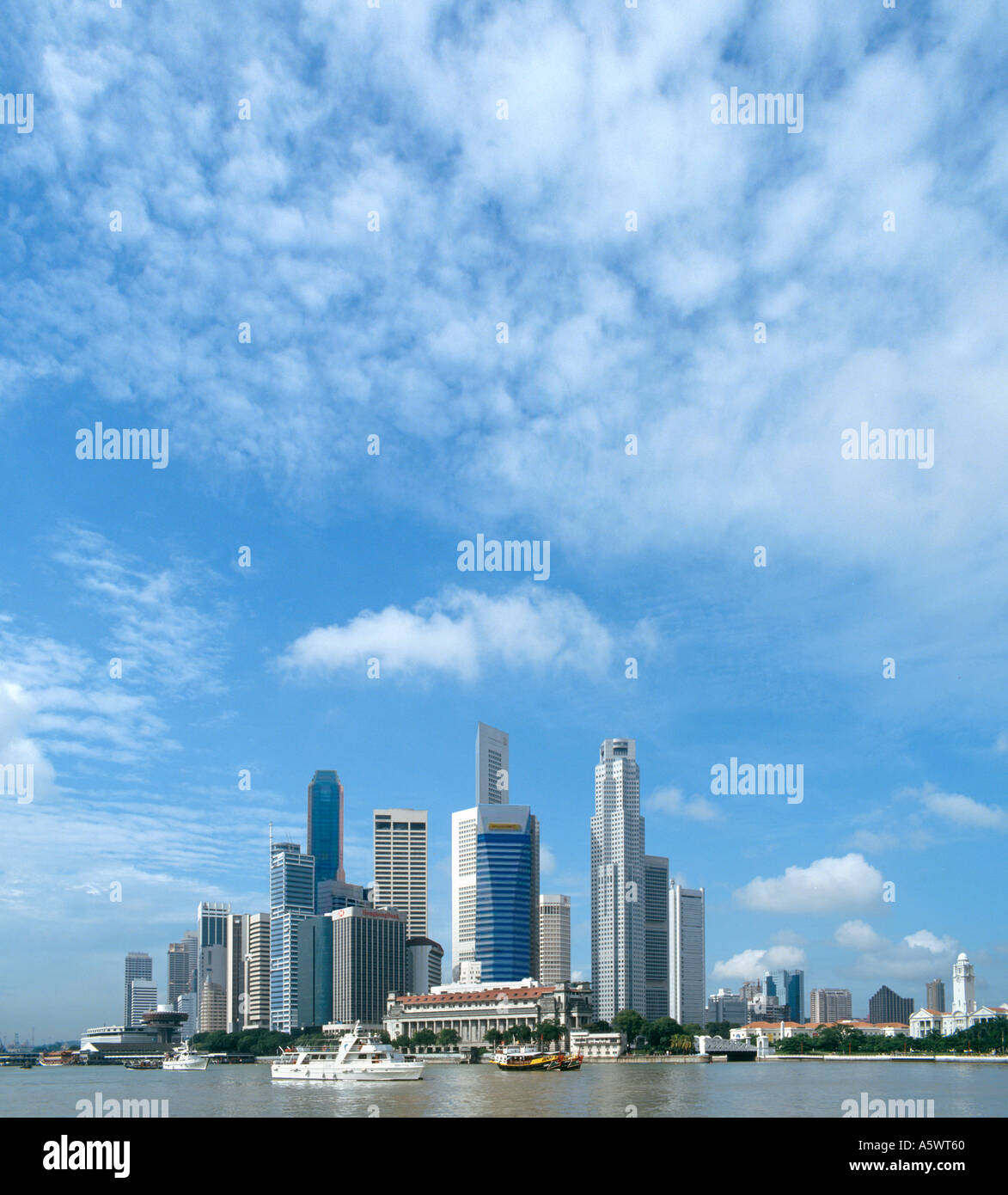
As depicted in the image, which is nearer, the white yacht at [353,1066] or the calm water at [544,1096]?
the calm water at [544,1096]

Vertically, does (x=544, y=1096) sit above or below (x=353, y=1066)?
above

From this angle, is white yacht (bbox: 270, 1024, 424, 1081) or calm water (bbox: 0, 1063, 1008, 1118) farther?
white yacht (bbox: 270, 1024, 424, 1081)

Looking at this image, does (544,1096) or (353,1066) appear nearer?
(544,1096)
